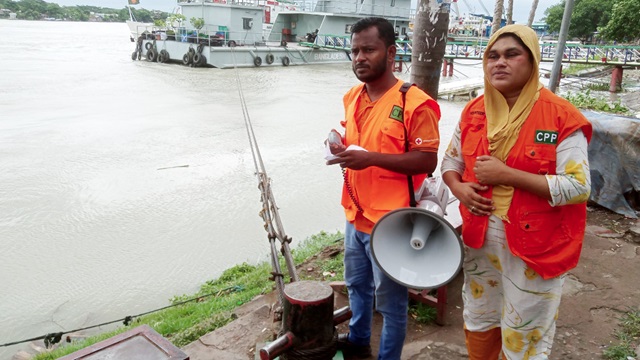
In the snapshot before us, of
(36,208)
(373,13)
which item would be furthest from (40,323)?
(373,13)

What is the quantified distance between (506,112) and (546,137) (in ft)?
0.56

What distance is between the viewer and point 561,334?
9.46ft

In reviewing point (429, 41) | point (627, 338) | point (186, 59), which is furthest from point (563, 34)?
point (186, 59)

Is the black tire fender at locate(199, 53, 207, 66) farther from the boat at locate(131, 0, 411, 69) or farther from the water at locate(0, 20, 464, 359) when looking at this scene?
the water at locate(0, 20, 464, 359)

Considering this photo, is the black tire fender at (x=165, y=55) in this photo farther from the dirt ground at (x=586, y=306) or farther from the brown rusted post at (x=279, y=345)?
the brown rusted post at (x=279, y=345)

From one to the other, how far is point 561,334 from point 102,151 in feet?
28.6

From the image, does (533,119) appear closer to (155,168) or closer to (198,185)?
(198,185)

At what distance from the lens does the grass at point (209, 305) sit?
334cm

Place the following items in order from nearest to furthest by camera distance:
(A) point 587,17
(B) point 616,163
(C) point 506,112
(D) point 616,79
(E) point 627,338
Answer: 1. (C) point 506,112
2. (E) point 627,338
3. (B) point 616,163
4. (D) point 616,79
5. (A) point 587,17

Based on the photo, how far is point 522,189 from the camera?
5.43ft

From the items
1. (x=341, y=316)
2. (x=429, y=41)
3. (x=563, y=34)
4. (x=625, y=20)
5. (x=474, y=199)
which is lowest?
(x=341, y=316)

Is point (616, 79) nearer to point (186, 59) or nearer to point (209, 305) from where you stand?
point (186, 59)

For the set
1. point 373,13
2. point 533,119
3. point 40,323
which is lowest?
point 40,323

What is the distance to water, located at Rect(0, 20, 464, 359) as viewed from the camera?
16.1ft
